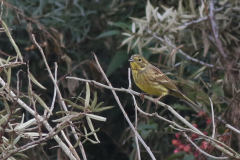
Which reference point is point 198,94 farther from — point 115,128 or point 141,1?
point 141,1

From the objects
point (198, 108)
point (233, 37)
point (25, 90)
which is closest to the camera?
point (198, 108)

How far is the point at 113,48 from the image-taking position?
14.6 ft

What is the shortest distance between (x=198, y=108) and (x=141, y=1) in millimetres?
1930

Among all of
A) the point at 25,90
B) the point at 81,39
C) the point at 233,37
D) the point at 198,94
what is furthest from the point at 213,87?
the point at 25,90

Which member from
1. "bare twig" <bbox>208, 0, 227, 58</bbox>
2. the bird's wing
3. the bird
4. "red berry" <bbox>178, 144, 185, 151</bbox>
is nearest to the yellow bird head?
the bird

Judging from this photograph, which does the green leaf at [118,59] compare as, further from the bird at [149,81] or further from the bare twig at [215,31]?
the bare twig at [215,31]

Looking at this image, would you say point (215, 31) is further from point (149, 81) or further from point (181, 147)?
point (181, 147)

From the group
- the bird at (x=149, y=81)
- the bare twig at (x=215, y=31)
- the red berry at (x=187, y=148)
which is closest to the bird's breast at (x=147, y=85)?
the bird at (x=149, y=81)

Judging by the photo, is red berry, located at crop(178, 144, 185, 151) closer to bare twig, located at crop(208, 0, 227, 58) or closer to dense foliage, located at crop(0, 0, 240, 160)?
dense foliage, located at crop(0, 0, 240, 160)

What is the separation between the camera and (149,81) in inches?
141

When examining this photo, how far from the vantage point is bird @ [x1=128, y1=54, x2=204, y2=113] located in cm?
356

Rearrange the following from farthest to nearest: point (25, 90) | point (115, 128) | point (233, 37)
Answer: point (115, 128) < point (25, 90) < point (233, 37)

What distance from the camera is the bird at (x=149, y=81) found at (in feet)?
11.7

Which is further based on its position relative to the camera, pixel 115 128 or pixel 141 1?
pixel 141 1
